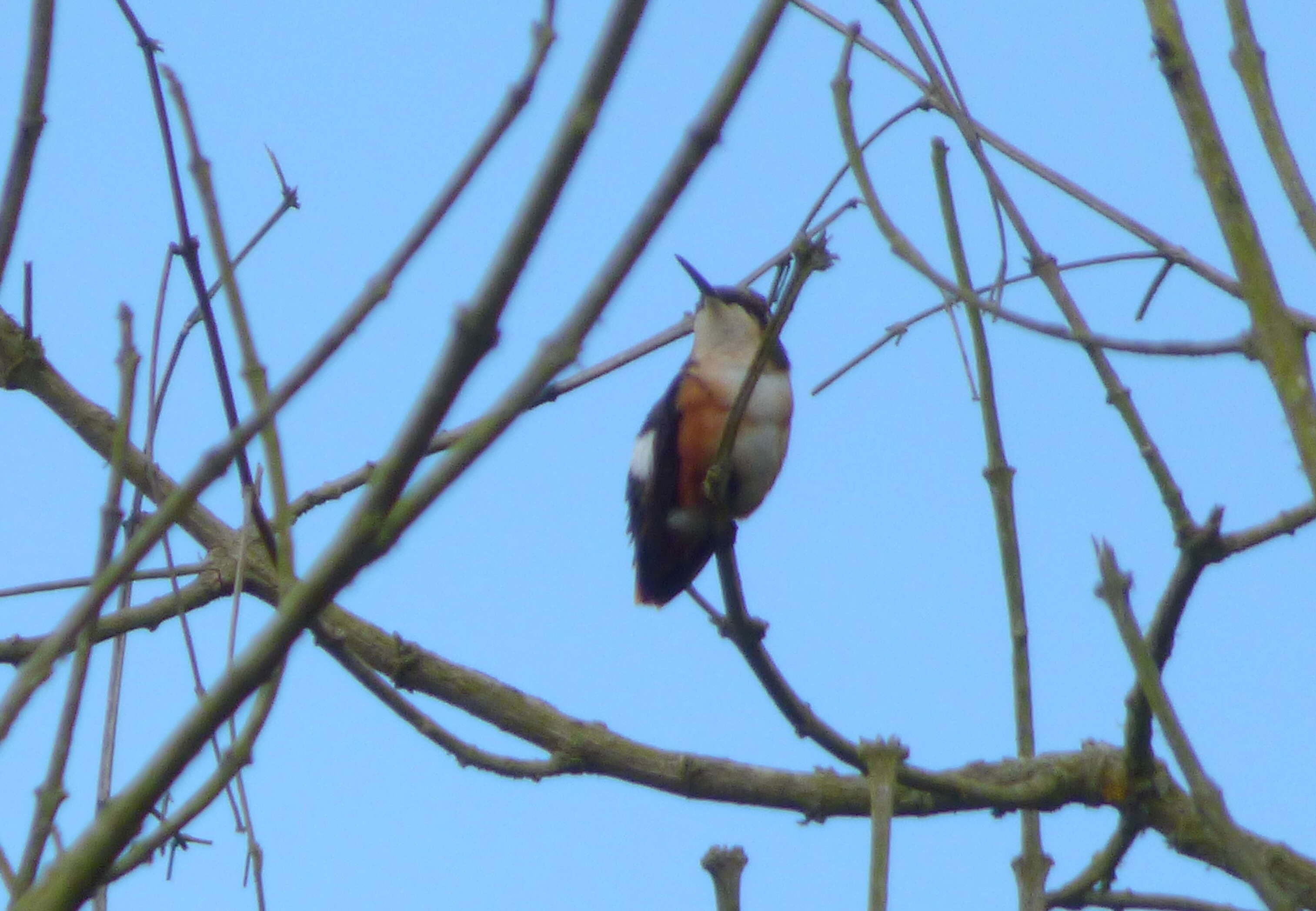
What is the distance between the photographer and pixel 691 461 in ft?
17.4

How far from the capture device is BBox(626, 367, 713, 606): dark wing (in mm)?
5406

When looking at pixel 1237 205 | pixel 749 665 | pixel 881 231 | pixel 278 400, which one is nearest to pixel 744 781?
pixel 749 665

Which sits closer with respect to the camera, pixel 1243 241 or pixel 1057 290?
pixel 1243 241

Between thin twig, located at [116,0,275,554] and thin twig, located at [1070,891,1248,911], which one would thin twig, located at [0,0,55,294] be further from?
thin twig, located at [1070,891,1248,911]

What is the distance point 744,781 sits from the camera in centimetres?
365

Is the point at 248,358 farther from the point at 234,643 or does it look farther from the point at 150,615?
the point at 150,615

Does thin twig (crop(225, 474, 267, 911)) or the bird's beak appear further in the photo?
the bird's beak

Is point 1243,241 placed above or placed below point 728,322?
below

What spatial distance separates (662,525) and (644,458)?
258 mm

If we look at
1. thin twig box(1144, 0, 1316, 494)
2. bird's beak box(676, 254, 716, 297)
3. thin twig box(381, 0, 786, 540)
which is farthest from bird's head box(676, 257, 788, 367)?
thin twig box(381, 0, 786, 540)

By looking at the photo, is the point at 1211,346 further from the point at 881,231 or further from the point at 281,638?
the point at 281,638

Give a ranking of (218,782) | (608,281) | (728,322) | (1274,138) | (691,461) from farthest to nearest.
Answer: (728,322), (691,461), (1274,138), (218,782), (608,281)

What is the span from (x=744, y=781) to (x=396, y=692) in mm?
1057

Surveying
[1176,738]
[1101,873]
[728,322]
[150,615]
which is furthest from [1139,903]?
[728,322]
